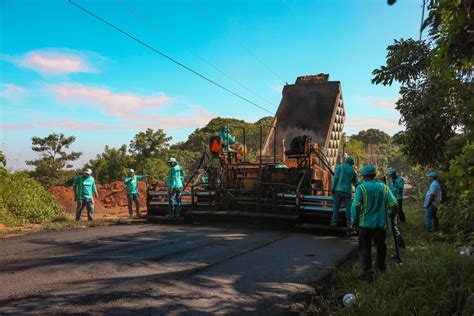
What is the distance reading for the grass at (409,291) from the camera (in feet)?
11.6

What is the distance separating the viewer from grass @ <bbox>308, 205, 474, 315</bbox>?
353 centimetres

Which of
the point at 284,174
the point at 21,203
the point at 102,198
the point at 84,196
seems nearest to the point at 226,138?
the point at 284,174

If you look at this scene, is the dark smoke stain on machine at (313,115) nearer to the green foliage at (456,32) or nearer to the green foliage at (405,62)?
the green foliage at (405,62)

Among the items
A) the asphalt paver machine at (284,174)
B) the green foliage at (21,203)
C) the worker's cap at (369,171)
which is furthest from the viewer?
the green foliage at (21,203)

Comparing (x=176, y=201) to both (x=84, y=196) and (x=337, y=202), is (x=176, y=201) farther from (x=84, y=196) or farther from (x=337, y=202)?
(x=337, y=202)

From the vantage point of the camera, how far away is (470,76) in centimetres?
796

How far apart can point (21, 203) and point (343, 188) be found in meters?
8.80

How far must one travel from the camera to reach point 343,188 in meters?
8.15

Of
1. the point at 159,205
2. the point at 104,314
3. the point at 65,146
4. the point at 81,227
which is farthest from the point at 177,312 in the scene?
the point at 65,146

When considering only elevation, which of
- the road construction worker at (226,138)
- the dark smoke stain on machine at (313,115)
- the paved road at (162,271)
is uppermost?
the dark smoke stain on machine at (313,115)

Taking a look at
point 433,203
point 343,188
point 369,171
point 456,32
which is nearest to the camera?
point 456,32

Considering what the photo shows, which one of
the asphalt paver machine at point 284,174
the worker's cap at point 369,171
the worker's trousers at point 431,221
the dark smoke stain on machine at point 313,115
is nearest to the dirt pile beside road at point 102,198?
the asphalt paver machine at point 284,174

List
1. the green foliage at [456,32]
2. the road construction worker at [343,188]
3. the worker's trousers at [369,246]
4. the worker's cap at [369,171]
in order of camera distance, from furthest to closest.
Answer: the road construction worker at [343,188]
the worker's cap at [369,171]
the worker's trousers at [369,246]
the green foliage at [456,32]

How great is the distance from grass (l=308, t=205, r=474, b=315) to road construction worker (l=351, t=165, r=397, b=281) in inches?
12.5
